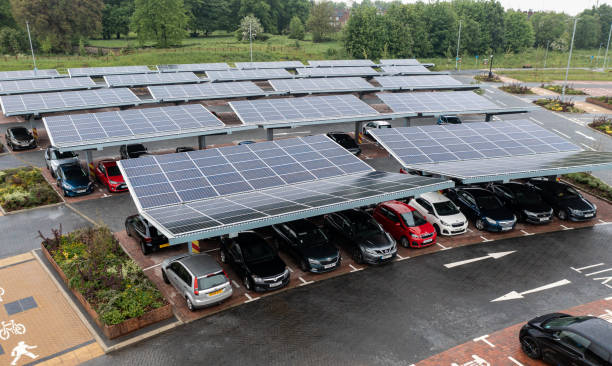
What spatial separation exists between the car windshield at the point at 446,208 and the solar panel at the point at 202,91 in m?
23.0

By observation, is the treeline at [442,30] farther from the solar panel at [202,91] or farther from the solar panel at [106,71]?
the solar panel at [202,91]

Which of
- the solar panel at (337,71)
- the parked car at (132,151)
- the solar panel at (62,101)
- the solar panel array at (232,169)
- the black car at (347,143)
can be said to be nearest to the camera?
the solar panel array at (232,169)

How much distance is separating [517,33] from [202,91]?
92590 millimetres

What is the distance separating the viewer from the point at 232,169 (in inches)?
807

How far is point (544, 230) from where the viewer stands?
2273 cm

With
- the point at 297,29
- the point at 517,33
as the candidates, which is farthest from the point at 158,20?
the point at 517,33

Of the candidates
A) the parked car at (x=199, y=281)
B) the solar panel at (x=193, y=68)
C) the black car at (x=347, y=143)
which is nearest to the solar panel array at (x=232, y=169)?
the parked car at (x=199, y=281)

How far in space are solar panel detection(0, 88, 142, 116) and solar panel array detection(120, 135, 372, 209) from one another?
18.0m

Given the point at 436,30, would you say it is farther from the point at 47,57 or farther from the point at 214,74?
the point at 47,57

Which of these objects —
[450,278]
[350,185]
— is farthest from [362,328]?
[350,185]

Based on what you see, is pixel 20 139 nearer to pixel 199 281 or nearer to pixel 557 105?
pixel 199 281

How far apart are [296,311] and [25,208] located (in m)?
17.3

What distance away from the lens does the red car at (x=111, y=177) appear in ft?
87.6

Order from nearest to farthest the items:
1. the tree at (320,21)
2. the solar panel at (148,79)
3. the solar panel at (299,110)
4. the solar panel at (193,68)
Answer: the solar panel at (299,110), the solar panel at (148,79), the solar panel at (193,68), the tree at (320,21)
